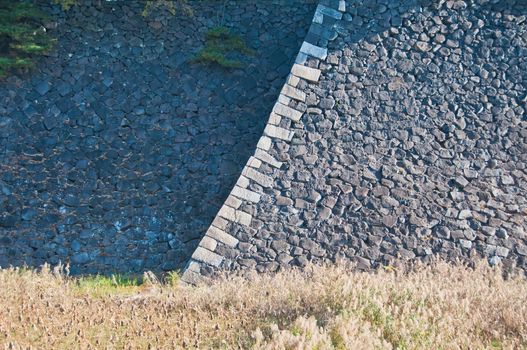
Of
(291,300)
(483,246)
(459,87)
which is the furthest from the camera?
(459,87)

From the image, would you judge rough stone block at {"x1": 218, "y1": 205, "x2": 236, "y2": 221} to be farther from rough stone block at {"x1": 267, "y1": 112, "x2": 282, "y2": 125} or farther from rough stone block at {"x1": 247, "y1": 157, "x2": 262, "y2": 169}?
rough stone block at {"x1": 267, "y1": 112, "x2": 282, "y2": 125}

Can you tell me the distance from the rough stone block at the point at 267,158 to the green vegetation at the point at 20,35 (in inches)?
210

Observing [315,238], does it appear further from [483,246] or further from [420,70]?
[420,70]

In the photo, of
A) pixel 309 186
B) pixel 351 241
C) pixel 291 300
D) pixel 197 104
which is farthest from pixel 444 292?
pixel 197 104

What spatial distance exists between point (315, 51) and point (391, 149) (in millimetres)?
2244

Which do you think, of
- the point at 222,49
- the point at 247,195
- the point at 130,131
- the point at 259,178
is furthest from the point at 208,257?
the point at 222,49

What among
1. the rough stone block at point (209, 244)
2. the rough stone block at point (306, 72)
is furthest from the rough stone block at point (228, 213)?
the rough stone block at point (306, 72)

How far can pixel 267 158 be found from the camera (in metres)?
11.3

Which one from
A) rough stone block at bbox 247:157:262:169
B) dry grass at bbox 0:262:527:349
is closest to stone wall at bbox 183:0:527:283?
rough stone block at bbox 247:157:262:169

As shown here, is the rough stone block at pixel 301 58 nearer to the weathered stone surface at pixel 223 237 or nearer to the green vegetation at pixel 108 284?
the weathered stone surface at pixel 223 237

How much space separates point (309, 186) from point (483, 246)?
282cm

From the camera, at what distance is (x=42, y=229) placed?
12.2 meters

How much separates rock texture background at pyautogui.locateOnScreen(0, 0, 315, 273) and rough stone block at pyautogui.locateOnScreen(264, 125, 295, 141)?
4.55 feet

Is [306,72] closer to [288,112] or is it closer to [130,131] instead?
[288,112]
